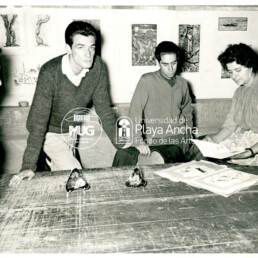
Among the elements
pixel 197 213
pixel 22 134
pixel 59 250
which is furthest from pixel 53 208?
pixel 22 134

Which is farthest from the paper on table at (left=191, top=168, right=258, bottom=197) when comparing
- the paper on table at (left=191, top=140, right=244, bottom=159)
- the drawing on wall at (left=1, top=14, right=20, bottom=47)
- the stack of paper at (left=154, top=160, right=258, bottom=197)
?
the drawing on wall at (left=1, top=14, right=20, bottom=47)

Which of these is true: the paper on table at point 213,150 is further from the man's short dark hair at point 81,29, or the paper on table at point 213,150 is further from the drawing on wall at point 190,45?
the drawing on wall at point 190,45

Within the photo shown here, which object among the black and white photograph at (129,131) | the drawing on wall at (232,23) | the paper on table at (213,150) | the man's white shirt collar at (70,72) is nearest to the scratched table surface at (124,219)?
the black and white photograph at (129,131)

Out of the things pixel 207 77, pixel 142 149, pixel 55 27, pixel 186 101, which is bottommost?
pixel 142 149

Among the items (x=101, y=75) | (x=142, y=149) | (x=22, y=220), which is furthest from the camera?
(x=142, y=149)

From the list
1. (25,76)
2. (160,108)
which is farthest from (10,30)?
(160,108)

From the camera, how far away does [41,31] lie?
277 cm

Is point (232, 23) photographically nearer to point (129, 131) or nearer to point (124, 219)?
point (129, 131)

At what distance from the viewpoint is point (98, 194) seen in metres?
1.36

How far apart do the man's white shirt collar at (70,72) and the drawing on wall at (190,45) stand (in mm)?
1422

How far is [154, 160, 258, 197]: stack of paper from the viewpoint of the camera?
1.39 m

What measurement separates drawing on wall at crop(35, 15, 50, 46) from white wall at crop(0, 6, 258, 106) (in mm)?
46

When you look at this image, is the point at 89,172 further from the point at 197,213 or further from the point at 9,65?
the point at 9,65
